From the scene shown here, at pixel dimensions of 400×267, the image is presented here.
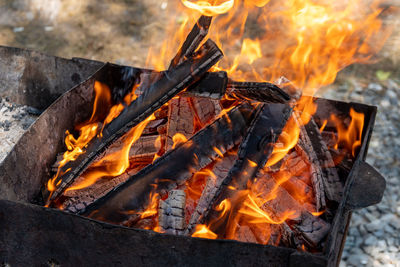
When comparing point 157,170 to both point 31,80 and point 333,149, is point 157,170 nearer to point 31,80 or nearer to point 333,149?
point 333,149

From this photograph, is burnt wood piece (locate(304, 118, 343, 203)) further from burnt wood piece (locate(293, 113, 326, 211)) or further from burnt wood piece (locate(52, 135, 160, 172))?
burnt wood piece (locate(52, 135, 160, 172))

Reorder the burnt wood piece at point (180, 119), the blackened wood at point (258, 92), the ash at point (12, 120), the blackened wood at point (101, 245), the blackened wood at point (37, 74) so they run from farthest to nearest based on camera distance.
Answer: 1. the blackened wood at point (37, 74)
2. the ash at point (12, 120)
3. the burnt wood piece at point (180, 119)
4. the blackened wood at point (258, 92)
5. the blackened wood at point (101, 245)

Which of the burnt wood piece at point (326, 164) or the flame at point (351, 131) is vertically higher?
the flame at point (351, 131)

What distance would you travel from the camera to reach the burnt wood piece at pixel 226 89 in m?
2.37

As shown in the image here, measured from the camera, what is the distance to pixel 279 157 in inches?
108

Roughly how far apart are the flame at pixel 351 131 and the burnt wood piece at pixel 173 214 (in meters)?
1.25

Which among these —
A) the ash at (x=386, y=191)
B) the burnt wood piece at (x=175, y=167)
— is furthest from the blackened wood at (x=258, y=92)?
the ash at (x=386, y=191)

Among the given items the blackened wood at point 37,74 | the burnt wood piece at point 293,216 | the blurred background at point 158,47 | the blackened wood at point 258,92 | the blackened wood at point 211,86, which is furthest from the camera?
the blurred background at point 158,47

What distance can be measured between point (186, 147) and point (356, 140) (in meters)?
1.19

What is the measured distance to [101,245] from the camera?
77.5 inches

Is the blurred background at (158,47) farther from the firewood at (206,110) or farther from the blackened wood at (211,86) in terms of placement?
the blackened wood at (211,86)

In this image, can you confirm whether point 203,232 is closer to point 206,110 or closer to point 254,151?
point 254,151

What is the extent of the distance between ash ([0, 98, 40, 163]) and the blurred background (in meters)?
0.01

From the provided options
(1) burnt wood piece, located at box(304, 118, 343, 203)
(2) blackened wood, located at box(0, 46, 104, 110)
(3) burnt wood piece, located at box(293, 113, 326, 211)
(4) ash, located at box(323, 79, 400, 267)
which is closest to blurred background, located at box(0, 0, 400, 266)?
(4) ash, located at box(323, 79, 400, 267)
